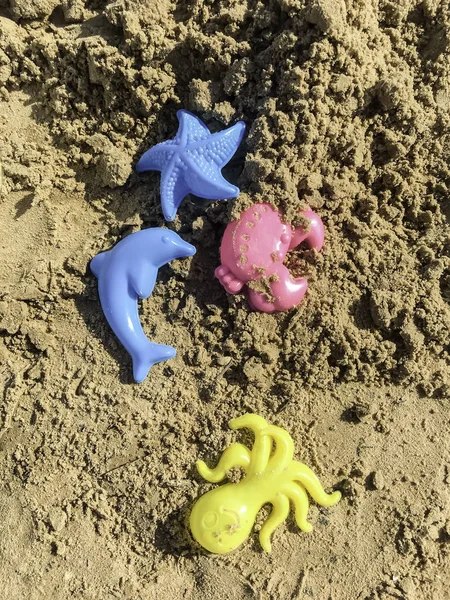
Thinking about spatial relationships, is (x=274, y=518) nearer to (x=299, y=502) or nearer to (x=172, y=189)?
(x=299, y=502)

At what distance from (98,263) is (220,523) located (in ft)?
3.47

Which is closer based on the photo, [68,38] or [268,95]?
[268,95]

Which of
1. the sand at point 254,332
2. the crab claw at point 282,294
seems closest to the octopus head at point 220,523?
the sand at point 254,332

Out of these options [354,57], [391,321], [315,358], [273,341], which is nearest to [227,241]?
[273,341]

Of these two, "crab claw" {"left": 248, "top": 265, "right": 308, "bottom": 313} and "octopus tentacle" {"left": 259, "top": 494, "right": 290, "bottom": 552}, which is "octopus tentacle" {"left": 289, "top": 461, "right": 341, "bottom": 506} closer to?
"octopus tentacle" {"left": 259, "top": 494, "right": 290, "bottom": 552}

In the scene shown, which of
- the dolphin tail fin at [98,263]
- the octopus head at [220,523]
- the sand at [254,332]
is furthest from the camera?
the dolphin tail fin at [98,263]

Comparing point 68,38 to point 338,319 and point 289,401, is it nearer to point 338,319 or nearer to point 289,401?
point 338,319

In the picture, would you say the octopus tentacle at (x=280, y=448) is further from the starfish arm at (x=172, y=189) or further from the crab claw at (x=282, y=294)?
the starfish arm at (x=172, y=189)

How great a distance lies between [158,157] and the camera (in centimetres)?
191

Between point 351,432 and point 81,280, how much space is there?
121 centimetres

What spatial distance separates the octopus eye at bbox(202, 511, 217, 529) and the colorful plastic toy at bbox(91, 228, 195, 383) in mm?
545

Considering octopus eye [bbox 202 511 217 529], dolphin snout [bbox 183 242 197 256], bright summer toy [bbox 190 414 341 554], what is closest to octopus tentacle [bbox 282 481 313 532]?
bright summer toy [bbox 190 414 341 554]

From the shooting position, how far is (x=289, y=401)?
1.90 meters

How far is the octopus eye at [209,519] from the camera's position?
1717 millimetres
